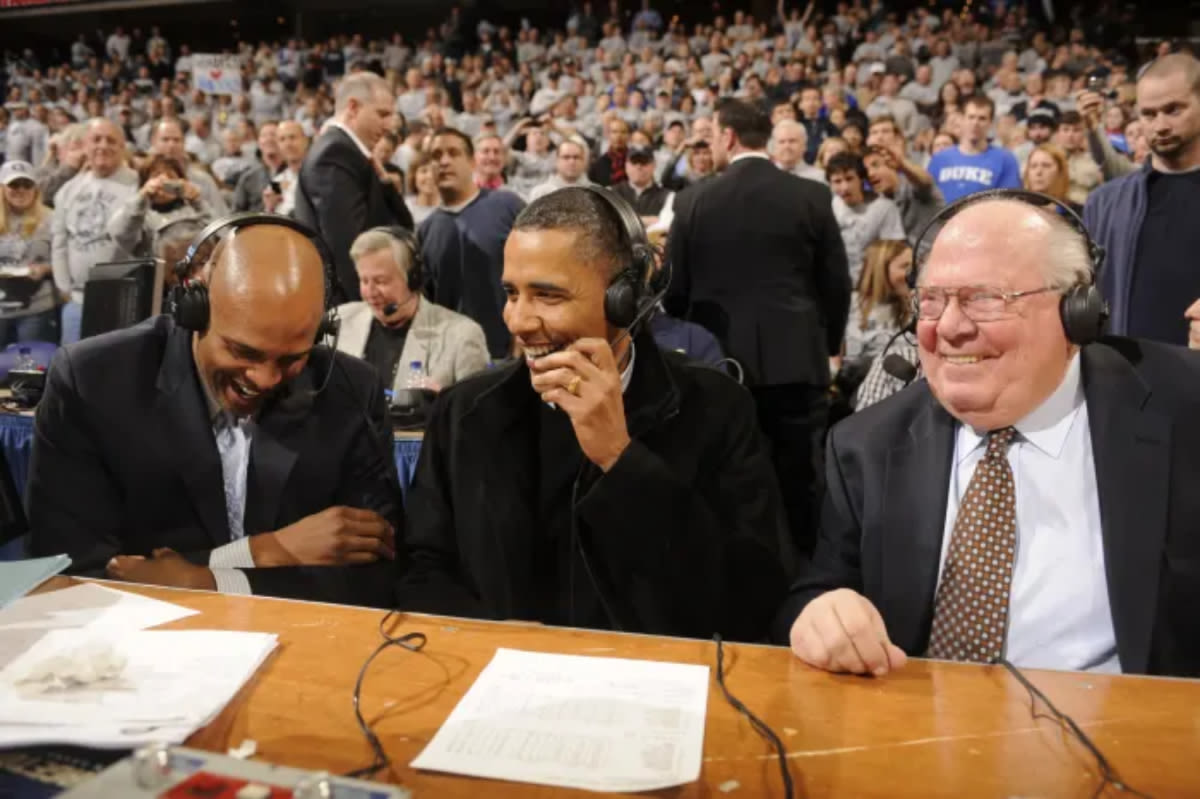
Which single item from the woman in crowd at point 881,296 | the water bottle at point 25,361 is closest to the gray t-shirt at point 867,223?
the woman in crowd at point 881,296

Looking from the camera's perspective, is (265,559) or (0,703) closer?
(0,703)

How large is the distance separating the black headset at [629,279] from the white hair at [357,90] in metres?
2.72

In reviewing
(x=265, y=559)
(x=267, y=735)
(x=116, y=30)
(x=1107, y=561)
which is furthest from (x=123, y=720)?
(x=116, y=30)

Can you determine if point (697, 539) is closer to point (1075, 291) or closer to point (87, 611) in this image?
point (1075, 291)

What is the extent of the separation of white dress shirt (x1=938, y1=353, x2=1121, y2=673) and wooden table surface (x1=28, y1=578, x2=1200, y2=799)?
21 cm

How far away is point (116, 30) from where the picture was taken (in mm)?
17641

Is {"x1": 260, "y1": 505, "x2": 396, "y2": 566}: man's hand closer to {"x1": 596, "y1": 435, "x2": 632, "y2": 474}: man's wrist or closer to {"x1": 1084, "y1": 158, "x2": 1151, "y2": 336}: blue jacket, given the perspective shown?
{"x1": 596, "y1": 435, "x2": 632, "y2": 474}: man's wrist

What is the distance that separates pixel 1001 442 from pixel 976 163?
4920 mm

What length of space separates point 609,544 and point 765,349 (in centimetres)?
244

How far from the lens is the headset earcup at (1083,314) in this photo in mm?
1428

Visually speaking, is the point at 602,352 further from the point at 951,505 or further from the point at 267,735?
the point at 267,735

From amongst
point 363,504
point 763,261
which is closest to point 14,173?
point 763,261

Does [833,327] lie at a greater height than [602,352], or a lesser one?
lesser

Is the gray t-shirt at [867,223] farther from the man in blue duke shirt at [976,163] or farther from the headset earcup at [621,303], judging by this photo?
the headset earcup at [621,303]
